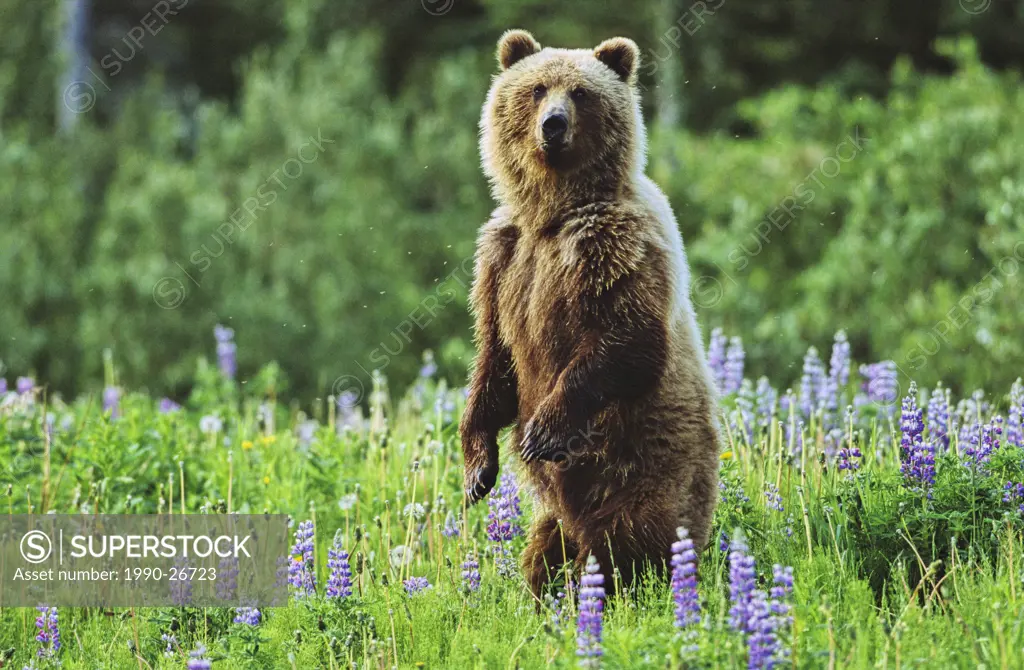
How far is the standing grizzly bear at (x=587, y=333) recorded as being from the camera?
4.23 m

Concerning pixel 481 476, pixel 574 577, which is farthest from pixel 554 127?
pixel 574 577

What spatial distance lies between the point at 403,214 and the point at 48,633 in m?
11.6

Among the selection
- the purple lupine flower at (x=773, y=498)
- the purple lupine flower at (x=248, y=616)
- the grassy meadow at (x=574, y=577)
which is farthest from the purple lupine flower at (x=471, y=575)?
the purple lupine flower at (x=773, y=498)

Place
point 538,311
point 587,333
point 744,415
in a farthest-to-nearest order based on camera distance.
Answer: point 744,415 → point 538,311 → point 587,333

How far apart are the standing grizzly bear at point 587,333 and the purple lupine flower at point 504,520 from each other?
14cm

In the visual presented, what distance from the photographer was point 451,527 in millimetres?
5211

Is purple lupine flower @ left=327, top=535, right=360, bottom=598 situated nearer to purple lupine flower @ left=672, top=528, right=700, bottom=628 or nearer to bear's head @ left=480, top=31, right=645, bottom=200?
purple lupine flower @ left=672, top=528, right=700, bottom=628

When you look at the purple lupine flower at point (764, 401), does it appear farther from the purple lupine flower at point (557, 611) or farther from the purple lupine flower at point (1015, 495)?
the purple lupine flower at point (557, 611)

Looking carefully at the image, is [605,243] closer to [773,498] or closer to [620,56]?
[620,56]

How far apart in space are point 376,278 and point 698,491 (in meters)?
11.0

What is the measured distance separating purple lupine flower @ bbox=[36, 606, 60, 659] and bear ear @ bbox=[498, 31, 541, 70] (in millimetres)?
2545

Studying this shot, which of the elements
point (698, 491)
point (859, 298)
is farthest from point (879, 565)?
point (859, 298)

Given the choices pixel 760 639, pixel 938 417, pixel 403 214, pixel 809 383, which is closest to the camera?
pixel 760 639

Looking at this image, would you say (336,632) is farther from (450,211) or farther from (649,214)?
(450,211)
